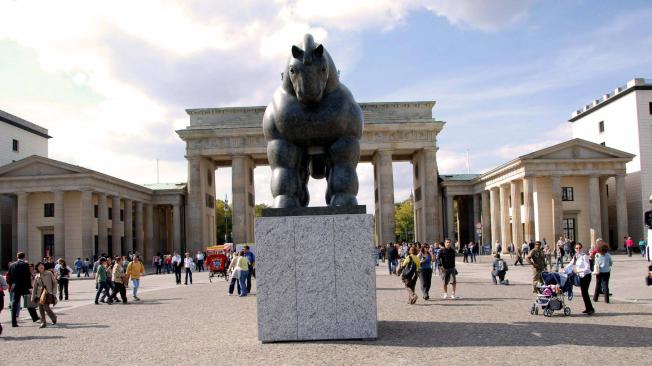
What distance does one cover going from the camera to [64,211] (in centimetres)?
5888

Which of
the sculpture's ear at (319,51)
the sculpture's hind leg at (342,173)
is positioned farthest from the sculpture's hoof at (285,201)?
the sculpture's ear at (319,51)

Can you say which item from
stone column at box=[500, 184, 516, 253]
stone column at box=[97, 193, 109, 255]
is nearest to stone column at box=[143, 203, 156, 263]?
stone column at box=[97, 193, 109, 255]

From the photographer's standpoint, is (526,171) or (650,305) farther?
(526,171)

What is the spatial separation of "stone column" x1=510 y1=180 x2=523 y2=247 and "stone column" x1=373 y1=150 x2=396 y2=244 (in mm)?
11899

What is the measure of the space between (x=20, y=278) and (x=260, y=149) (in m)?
50.8

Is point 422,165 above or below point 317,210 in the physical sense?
above

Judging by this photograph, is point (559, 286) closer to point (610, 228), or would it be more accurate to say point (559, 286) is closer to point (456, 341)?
point (456, 341)

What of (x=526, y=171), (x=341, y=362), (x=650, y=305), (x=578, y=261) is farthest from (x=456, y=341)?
(x=526, y=171)

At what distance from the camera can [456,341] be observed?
10.8 metres

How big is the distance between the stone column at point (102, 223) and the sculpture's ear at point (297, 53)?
52401 millimetres

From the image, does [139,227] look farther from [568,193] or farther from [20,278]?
[20,278]

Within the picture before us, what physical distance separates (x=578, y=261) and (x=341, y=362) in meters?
9.49

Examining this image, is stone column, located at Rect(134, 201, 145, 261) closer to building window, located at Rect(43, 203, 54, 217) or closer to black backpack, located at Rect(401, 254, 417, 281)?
building window, located at Rect(43, 203, 54, 217)

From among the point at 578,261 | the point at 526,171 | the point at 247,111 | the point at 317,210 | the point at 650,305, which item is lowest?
the point at 650,305
